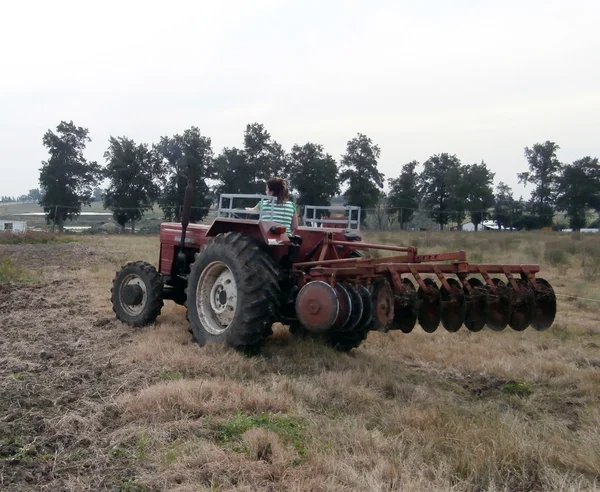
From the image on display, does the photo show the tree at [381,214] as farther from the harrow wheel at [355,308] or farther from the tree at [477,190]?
the harrow wheel at [355,308]

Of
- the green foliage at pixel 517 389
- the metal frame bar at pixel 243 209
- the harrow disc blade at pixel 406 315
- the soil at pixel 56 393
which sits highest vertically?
the metal frame bar at pixel 243 209

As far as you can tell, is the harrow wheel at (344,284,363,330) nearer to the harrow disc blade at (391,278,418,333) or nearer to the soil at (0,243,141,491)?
the harrow disc blade at (391,278,418,333)

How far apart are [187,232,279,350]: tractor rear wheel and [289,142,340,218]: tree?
1992 centimetres

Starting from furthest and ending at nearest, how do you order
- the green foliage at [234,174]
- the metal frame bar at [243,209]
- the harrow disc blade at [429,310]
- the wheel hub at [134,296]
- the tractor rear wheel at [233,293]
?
1. the green foliage at [234,174]
2. the wheel hub at [134,296]
3. the metal frame bar at [243,209]
4. the tractor rear wheel at [233,293]
5. the harrow disc blade at [429,310]

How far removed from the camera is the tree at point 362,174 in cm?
4116

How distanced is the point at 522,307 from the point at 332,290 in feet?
5.68

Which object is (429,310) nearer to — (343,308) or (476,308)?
(476,308)

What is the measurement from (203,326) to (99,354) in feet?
3.49

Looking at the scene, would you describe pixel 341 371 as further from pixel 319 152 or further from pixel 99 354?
pixel 319 152

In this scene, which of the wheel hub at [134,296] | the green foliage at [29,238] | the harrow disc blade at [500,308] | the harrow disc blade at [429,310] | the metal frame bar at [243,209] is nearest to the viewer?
the harrow disc blade at [500,308]

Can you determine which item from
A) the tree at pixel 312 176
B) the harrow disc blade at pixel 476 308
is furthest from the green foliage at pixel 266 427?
the tree at pixel 312 176

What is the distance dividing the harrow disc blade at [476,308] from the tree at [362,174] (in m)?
35.6

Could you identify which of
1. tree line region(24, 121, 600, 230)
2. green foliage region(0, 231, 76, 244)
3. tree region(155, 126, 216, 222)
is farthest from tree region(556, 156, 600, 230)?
green foliage region(0, 231, 76, 244)

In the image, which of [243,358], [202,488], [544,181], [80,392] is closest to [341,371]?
[243,358]
